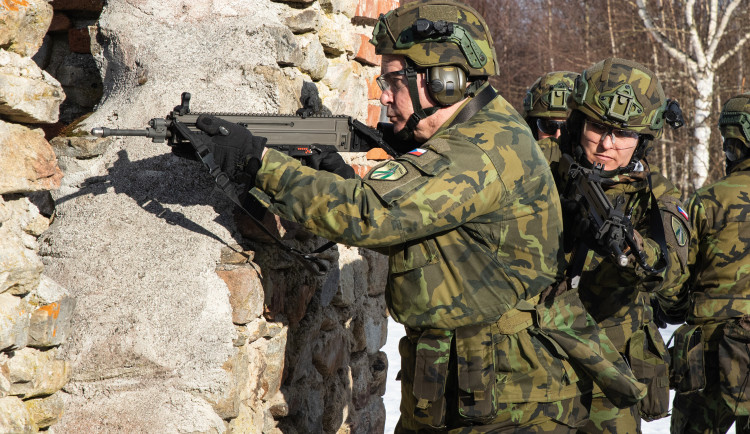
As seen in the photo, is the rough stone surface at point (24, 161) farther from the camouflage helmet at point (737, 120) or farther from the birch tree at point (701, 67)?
the birch tree at point (701, 67)

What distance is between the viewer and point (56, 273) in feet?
8.98

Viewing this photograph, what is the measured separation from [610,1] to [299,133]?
47.9 feet

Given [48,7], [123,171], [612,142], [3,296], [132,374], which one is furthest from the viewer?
[612,142]

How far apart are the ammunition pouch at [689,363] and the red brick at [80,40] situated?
2886 mm

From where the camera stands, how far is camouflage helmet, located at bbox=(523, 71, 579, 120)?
14.5ft

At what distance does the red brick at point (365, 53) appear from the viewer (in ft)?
12.5

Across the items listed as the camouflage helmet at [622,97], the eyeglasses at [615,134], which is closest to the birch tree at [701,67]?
the camouflage helmet at [622,97]

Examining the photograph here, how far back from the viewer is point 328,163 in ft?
9.05

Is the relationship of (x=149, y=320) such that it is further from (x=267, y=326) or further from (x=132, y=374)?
(x=267, y=326)

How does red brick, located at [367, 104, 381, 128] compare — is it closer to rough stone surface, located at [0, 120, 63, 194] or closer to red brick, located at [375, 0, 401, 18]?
red brick, located at [375, 0, 401, 18]

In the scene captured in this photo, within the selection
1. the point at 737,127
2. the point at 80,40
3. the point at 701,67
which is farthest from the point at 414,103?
the point at 701,67

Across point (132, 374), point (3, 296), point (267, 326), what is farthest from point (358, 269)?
point (3, 296)

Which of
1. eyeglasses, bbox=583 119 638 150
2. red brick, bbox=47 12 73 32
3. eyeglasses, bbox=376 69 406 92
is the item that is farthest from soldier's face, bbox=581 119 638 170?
red brick, bbox=47 12 73 32

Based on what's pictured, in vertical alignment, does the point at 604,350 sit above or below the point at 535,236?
below
